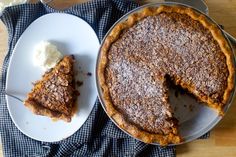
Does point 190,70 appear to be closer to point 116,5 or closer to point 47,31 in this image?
point 116,5

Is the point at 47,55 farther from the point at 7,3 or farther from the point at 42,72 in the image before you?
the point at 7,3

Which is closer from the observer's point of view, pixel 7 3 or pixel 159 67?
pixel 159 67

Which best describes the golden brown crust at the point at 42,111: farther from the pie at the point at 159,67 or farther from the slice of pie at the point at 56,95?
the pie at the point at 159,67

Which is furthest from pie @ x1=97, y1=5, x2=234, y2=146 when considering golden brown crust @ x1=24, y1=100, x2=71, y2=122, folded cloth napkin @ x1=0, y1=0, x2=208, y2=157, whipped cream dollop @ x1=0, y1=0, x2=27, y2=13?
whipped cream dollop @ x1=0, y1=0, x2=27, y2=13

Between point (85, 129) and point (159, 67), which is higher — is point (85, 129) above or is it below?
below

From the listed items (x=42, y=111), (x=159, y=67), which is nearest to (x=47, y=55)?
(x=42, y=111)

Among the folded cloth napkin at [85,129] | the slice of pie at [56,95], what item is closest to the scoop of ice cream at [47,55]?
the slice of pie at [56,95]

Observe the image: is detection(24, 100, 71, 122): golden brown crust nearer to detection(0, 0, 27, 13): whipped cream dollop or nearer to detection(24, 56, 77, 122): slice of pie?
detection(24, 56, 77, 122): slice of pie
